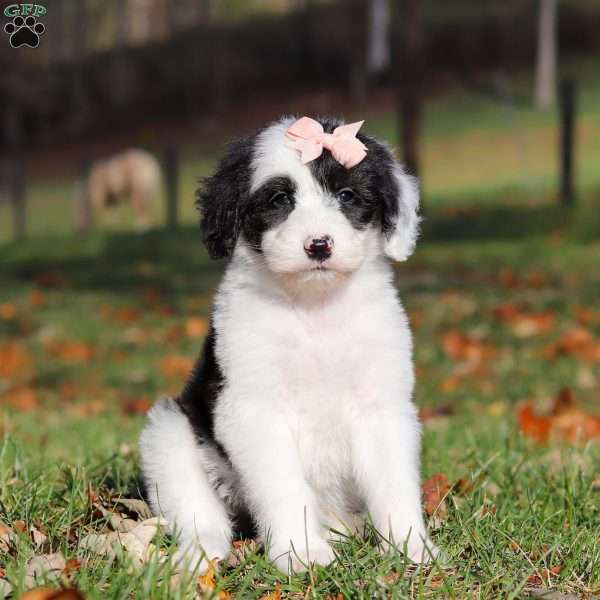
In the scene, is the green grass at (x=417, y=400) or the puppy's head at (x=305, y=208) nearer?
the green grass at (x=417, y=400)

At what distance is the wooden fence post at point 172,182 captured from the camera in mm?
21312

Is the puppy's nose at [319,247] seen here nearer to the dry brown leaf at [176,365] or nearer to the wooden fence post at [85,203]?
the dry brown leaf at [176,365]

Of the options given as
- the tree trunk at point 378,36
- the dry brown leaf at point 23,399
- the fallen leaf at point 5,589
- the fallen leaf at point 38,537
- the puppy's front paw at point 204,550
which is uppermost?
the tree trunk at point 378,36

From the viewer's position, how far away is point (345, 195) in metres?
3.26

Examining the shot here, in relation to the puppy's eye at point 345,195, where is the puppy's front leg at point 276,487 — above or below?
below

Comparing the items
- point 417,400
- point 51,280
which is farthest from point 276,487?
point 51,280

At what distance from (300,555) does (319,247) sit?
3.25 feet

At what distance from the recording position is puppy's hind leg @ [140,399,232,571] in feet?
11.0

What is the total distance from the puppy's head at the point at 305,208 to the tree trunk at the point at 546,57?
19.9 metres

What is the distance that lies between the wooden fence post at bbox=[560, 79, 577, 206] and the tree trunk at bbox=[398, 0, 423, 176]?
137 inches

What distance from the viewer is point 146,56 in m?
34.6

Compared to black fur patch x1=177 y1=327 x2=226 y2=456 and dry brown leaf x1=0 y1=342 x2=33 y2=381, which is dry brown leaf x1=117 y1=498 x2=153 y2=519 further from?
dry brown leaf x1=0 y1=342 x2=33 y2=381

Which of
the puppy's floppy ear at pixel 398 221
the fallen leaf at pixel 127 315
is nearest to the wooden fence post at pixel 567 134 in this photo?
the fallen leaf at pixel 127 315

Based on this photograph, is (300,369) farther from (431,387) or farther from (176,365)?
(176,365)
